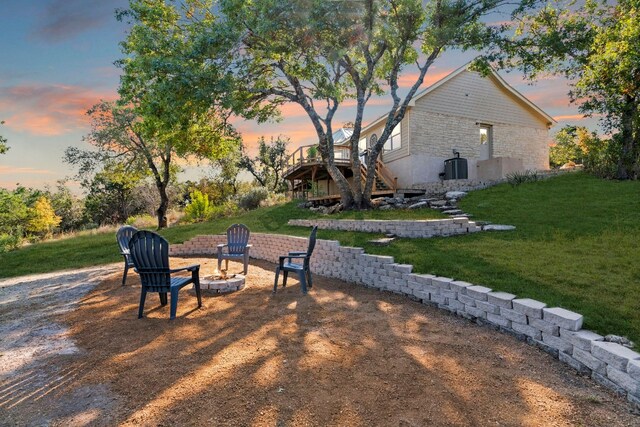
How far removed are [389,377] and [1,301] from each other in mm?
7055

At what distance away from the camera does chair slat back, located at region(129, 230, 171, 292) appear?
477cm

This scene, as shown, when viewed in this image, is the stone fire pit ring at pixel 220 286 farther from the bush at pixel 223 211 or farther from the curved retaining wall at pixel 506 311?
the bush at pixel 223 211

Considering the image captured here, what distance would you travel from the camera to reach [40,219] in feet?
102

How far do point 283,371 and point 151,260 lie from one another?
2.75m

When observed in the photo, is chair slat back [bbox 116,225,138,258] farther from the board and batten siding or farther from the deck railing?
the board and batten siding

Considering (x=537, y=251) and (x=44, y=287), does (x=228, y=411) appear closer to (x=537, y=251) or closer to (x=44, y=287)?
(x=537, y=251)

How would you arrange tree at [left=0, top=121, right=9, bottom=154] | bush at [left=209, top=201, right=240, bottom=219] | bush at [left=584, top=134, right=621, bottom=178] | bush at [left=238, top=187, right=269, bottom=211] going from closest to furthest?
bush at [left=584, top=134, right=621, bottom=178]
tree at [left=0, top=121, right=9, bottom=154]
bush at [left=209, top=201, right=240, bottom=219]
bush at [left=238, top=187, right=269, bottom=211]

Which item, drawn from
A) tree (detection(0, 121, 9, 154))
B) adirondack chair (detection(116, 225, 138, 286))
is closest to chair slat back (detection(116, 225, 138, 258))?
adirondack chair (detection(116, 225, 138, 286))

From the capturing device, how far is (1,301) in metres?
6.18

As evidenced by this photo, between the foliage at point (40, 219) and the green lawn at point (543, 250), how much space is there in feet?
73.5

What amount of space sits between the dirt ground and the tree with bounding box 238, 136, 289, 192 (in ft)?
101

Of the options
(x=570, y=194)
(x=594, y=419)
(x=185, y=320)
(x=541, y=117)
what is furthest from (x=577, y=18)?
(x=185, y=320)

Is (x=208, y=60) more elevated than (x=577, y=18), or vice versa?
(x=577, y=18)

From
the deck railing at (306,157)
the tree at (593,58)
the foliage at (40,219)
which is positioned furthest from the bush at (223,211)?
the foliage at (40,219)
